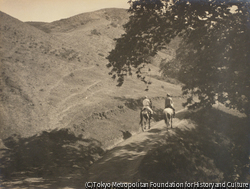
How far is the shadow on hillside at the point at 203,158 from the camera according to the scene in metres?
10.4

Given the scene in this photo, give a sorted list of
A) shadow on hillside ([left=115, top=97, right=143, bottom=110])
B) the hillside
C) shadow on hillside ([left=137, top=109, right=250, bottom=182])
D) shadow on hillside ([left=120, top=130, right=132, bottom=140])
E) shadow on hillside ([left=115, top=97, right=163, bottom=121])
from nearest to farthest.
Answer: shadow on hillside ([left=137, top=109, right=250, bottom=182]) → the hillside → shadow on hillside ([left=120, top=130, right=132, bottom=140]) → shadow on hillside ([left=115, top=97, right=163, bottom=121]) → shadow on hillside ([left=115, top=97, right=143, bottom=110])

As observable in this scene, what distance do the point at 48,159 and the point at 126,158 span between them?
432cm

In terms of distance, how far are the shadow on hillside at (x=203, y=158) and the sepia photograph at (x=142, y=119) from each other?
0.05m

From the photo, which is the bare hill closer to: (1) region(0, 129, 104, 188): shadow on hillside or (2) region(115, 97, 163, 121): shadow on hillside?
(2) region(115, 97, 163, 121): shadow on hillside

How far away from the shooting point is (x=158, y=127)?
16906 mm

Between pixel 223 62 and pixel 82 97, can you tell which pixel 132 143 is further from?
pixel 82 97

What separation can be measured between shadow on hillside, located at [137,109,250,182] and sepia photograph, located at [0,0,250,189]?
0.18 ft

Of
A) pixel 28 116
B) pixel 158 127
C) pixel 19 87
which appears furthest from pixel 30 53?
pixel 158 127

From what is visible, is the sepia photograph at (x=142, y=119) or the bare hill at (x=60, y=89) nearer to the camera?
the sepia photograph at (x=142, y=119)

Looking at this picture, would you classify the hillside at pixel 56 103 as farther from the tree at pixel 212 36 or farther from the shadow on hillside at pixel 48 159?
the tree at pixel 212 36

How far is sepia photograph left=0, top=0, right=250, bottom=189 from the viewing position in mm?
9906

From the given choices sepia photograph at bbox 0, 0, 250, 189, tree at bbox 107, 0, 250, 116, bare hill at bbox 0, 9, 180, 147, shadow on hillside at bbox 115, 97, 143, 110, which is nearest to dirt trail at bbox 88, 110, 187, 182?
sepia photograph at bbox 0, 0, 250, 189

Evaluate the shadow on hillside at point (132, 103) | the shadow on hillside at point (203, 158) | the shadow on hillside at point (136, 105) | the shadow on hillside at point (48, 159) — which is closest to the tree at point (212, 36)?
the shadow on hillside at point (203, 158)

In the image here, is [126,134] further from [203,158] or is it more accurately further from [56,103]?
[56,103]
